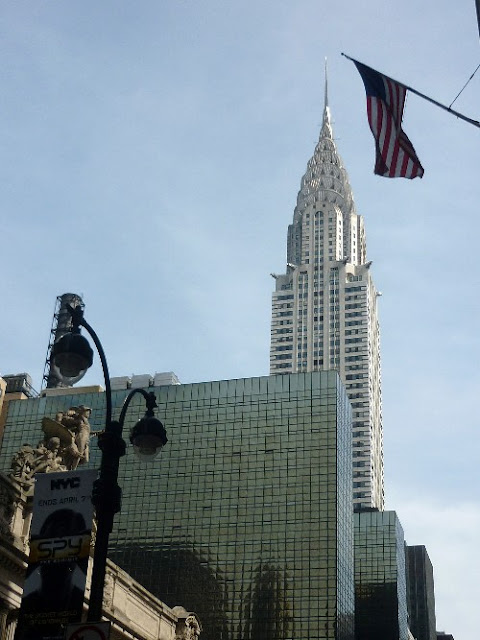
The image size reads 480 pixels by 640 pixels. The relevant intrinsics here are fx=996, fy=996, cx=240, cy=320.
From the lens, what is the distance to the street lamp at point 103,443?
20000 millimetres

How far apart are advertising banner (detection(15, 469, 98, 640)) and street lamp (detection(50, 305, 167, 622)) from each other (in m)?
1.21

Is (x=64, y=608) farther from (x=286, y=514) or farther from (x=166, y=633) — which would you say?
(x=286, y=514)

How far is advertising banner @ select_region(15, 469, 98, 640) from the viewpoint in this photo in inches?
850

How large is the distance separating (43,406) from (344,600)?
135ft

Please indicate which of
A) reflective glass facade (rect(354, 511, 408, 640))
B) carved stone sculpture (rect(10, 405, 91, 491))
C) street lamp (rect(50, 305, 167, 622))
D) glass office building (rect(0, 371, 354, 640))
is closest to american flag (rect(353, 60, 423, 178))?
street lamp (rect(50, 305, 167, 622))

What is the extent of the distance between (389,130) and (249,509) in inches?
2843

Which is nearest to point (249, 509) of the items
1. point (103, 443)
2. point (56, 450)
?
point (56, 450)

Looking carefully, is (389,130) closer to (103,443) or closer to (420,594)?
(103,443)

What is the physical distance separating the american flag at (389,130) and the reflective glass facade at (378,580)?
105m

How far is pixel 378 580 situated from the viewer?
127938mm

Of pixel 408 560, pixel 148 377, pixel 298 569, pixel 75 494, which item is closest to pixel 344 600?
pixel 298 569

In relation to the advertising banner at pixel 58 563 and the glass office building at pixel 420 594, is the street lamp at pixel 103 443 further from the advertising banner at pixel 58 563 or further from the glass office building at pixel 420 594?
the glass office building at pixel 420 594

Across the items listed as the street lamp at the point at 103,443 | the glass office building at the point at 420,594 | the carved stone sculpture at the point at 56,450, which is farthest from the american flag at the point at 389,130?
the glass office building at the point at 420,594

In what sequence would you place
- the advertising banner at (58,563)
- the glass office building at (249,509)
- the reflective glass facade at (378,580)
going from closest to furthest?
1. the advertising banner at (58,563)
2. the glass office building at (249,509)
3. the reflective glass facade at (378,580)
